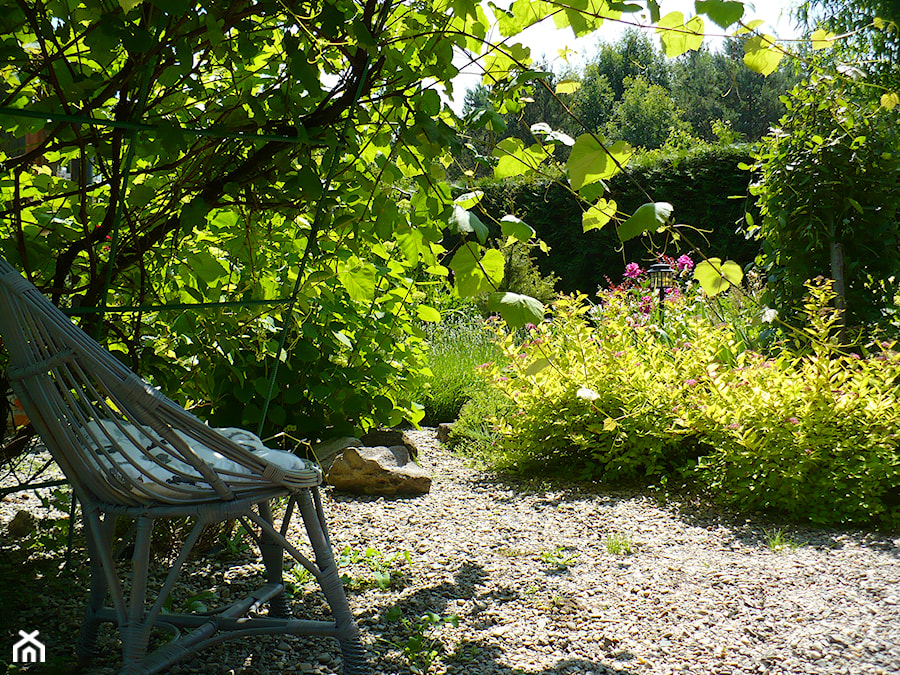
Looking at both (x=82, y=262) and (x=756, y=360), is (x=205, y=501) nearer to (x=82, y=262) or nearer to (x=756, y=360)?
(x=82, y=262)

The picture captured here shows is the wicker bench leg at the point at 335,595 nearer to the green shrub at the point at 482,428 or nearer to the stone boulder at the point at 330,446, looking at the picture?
the stone boulder at the point at 330,446

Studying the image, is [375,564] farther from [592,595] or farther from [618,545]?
[618,545]

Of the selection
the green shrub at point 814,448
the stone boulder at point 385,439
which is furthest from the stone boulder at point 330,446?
the green shrub at point 814,448

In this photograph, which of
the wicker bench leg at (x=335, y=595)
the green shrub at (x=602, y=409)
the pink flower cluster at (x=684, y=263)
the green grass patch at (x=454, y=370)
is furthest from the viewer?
the pink flower cluster at (x=684, y=263)

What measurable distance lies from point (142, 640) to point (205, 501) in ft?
→ 0.80

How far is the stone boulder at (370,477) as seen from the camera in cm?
326

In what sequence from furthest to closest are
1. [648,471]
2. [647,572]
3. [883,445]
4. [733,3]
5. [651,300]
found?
[651,300] → [648,471] → [883,445] → [647,572] → [733,3]

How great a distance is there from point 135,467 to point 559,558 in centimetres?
166

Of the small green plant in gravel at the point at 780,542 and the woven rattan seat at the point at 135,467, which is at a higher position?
the woven rattan seat at the point at 135,467

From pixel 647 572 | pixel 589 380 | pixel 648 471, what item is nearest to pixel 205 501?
pixel 647 572

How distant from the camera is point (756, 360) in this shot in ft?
11.0

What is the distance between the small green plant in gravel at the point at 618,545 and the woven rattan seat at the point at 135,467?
53.4 inches

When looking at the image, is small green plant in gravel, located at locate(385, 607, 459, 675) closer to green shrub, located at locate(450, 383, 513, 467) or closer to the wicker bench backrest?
the wicker bench backrest

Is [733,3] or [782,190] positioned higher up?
[782,190]
